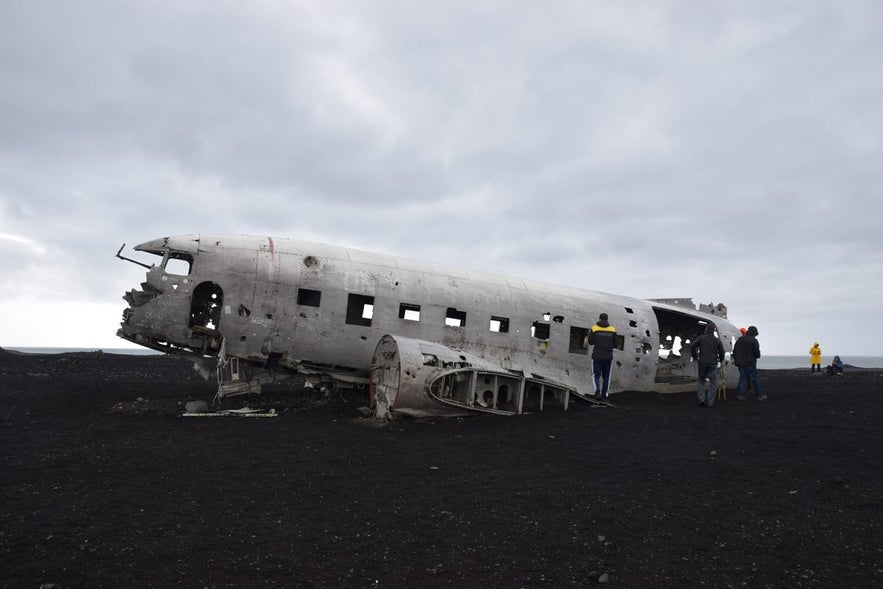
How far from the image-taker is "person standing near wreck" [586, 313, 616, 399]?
1495 centimetres

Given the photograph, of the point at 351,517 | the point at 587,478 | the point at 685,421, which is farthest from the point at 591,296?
the point at 351,517

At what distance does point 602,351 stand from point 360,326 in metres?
6.51

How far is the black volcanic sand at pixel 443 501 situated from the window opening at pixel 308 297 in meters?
2.78

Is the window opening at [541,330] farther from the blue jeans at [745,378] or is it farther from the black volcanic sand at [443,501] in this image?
the blue jeans at [745,378]

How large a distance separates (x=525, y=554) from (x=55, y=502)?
562 centimetres

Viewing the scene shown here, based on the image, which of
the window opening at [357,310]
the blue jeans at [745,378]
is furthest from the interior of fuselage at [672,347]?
the window opening at [357,310]

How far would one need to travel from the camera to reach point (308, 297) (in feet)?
45.2

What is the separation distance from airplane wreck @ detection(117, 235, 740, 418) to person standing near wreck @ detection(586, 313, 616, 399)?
2.12ft

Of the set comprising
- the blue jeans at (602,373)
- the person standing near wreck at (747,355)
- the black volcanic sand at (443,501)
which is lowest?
the black volcanic sand at (443,501)

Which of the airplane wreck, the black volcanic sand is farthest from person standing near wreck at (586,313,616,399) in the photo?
the black volcanic sand

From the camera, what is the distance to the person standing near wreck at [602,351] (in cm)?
1495

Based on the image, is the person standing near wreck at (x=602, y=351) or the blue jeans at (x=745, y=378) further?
the blue jeans at (x=745, y=378)

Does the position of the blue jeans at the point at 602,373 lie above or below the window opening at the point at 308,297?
below

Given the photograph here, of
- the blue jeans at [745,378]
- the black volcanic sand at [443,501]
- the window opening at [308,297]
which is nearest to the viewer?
the black volcanic sand at [443,501]
